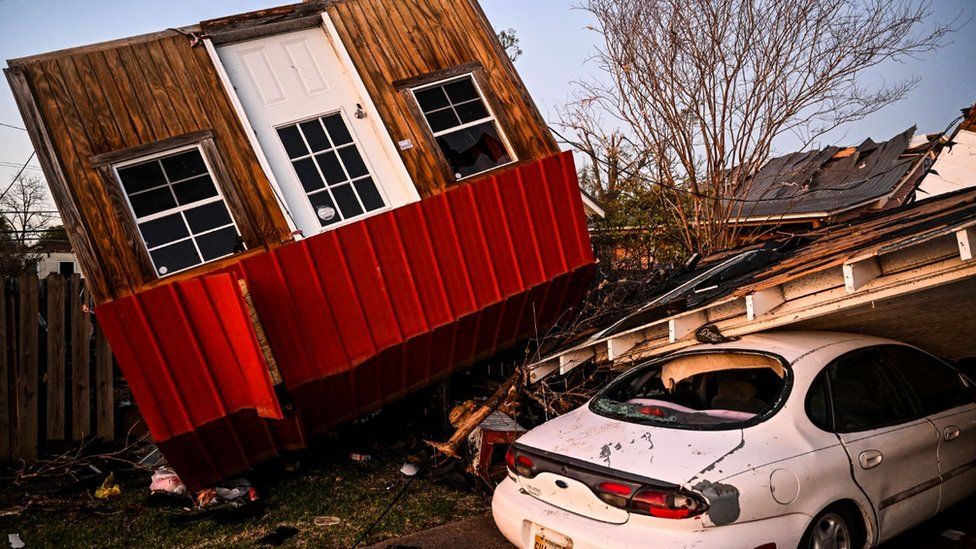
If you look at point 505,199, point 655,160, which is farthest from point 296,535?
point 655,160

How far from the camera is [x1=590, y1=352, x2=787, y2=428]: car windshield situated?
3.95 metres

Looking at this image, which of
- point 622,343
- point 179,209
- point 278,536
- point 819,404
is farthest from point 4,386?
point 819,404

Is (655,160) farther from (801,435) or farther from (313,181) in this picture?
(801,435)

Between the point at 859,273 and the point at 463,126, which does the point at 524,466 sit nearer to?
the point at 859,273

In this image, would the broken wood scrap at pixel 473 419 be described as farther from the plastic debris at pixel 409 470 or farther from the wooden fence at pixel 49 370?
the wooden fence at pixel 49 370

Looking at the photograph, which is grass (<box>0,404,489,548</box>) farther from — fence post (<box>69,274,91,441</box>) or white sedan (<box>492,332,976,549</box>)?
white sedan (<box>492,332,976,549</box>)

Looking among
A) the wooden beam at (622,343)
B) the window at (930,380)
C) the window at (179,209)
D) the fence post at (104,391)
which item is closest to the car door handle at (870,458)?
the window at (930,380)

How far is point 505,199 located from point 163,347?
398 cm

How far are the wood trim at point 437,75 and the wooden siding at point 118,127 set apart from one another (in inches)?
78.7

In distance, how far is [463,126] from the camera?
25.5 ft

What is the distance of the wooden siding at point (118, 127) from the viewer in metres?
5.94

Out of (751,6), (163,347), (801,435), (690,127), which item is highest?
(751,6)

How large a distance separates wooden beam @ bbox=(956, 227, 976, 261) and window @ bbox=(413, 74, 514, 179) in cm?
494

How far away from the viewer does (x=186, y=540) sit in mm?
5047
